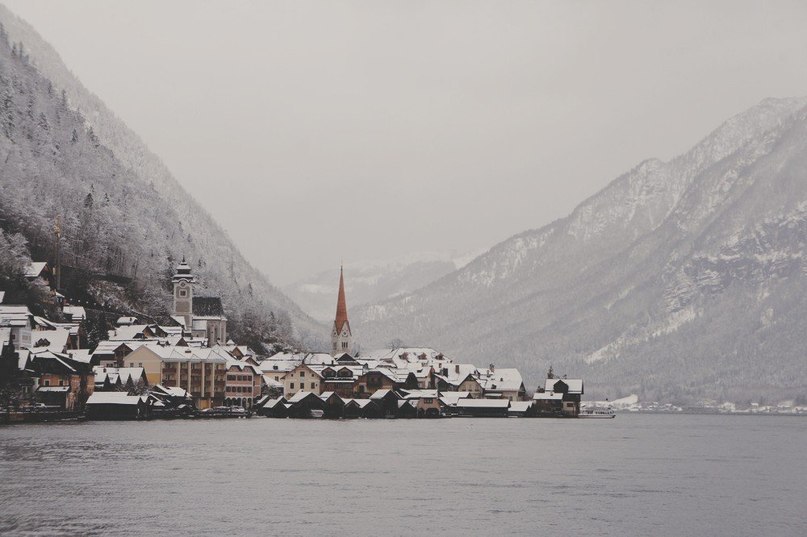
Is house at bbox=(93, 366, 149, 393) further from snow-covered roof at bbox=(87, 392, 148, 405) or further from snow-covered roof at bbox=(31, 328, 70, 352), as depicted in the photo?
snow-covered roof at bbox=(87, 392, 148, 405)

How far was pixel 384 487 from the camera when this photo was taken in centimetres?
7938

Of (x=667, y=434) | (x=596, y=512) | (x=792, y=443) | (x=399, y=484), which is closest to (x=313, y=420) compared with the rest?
(x=667, y=434)

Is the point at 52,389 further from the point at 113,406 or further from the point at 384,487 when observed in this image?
the point at 384,487

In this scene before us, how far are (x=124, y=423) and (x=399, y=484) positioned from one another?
269 ft

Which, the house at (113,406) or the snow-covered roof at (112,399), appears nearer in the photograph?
the house at (113,406)

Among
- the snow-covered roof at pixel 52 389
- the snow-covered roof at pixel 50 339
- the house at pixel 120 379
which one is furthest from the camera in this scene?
the house at pixel 120 379

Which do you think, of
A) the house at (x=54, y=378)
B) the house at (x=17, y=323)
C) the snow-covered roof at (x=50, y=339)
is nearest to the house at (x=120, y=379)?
the snow-covered roof at (x=50, y=339)

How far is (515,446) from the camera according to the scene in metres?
121

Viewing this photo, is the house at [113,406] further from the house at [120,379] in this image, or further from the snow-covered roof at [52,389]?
the house at [120,379]

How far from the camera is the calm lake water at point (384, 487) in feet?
210

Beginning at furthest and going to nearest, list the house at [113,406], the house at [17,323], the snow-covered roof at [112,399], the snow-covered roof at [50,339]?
the snow-covered roof at [50,339] → the snow-covered roof at [112,399] → the house at [113,406] → the house at [17,323]

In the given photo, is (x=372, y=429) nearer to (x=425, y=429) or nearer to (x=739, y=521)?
(x=425, y=429)

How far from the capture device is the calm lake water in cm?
6397

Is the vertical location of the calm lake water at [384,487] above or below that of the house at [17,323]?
below
